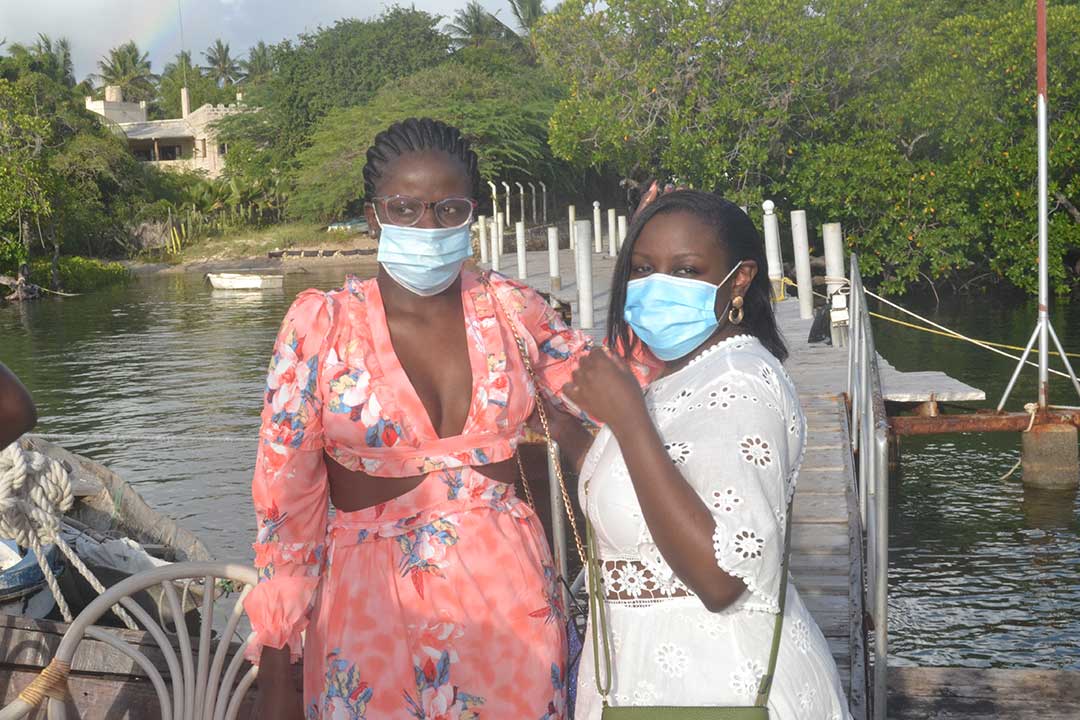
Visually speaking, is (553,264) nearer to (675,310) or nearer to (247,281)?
(247,281)

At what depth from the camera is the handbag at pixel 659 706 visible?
1.91 metres

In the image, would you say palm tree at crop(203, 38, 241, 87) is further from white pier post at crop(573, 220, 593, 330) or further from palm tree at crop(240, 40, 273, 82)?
white pier post at crop(573, 220, 593, 330)

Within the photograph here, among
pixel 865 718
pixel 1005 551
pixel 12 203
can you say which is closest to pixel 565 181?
pixel 12 203

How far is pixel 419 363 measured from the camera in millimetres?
2570

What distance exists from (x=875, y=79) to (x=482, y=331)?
79.0 feet

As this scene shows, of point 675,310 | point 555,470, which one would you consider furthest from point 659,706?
point 555,470

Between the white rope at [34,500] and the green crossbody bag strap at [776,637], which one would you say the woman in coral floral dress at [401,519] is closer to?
the green crossbody bag strap at [776,637]

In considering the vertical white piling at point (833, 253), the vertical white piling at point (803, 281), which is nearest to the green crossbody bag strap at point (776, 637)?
the vertical white piling at point (833, 253)

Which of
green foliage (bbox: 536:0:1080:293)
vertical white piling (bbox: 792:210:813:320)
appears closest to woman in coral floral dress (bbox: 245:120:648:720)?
vertical white piling (bbox: 792:210:813:320)

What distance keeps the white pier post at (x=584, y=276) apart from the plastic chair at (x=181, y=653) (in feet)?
37.2

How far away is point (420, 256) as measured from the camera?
2.60m

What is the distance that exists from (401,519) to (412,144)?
0.84m

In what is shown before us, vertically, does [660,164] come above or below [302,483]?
above

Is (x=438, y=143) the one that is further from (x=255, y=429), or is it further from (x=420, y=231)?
(x=255, y=429)
